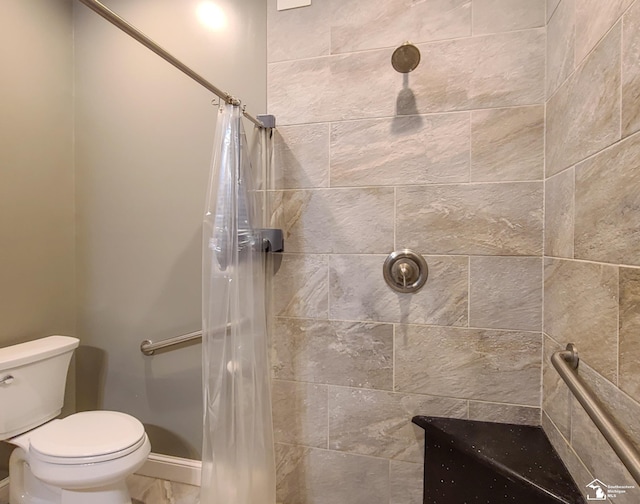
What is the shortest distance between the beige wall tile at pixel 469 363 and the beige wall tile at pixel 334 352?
67mm

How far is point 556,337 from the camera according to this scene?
1.12 metres

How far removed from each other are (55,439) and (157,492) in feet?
2.06

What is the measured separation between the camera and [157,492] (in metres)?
1.66

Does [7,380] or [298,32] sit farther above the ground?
[298,32]

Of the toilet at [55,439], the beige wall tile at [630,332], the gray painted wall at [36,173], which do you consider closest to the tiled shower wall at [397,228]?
the beige wall tile at [630,332]

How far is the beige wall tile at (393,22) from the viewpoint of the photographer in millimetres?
1294

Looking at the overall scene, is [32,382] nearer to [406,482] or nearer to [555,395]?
[406,482]

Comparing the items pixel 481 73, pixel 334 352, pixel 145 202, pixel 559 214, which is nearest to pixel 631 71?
pixel 559 214

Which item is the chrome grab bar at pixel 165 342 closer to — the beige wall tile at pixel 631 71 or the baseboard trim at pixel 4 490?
the baseboard trim at pixel 4 490

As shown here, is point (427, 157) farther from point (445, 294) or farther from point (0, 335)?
point (0, 335)

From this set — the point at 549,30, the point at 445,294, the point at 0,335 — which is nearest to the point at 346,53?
the point at 549,30

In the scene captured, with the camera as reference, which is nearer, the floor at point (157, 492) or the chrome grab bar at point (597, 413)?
the chrome grab bar at point (597, 413)

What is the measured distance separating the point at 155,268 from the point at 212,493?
Result: 3.52ft

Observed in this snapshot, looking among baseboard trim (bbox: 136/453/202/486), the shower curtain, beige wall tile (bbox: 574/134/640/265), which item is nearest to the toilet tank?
baseboard trim (bbox: 136/453/202/486)
